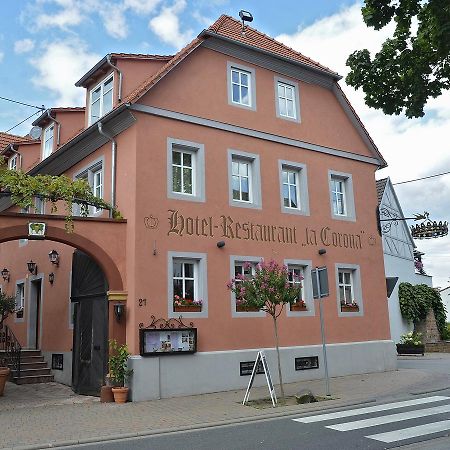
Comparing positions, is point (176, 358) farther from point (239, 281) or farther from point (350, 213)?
point (350, 213)

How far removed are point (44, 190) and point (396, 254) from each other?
2044 centimetres

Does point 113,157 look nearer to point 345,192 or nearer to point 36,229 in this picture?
point 36,229

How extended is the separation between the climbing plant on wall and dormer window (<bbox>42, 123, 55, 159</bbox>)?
1801cm

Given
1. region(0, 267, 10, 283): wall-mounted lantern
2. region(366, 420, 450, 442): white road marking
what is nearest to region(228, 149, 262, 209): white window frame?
region(366, 420, 450, 442): white road marking

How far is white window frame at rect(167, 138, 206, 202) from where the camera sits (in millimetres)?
13705

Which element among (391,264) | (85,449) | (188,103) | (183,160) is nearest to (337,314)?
(183,160)

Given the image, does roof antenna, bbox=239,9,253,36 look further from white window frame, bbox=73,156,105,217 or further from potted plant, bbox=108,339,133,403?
potted plant, bbox=108,339,133,403

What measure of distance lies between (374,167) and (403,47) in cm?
938

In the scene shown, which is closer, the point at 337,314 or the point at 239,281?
the point at 239,281

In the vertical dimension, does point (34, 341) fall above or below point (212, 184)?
below

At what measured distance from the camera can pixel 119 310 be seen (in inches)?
493

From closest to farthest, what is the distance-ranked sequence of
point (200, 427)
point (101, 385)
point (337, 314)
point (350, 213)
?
point (200, 427) → point (101, 385) → point (337, 314) → point (350, 213)

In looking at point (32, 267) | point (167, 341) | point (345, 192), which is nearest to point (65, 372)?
point (167, 341)

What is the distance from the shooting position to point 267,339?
47.3 feet
